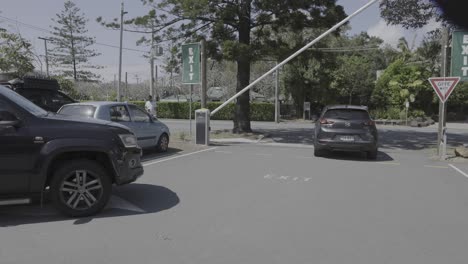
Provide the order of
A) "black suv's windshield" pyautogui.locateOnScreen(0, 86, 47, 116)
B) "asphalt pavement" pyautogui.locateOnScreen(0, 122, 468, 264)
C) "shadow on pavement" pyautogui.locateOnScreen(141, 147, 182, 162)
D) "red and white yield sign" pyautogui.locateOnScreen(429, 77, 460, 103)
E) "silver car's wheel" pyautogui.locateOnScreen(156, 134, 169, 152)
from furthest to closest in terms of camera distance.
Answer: "silver car's wheel" pyautogui.locateOnScreen(156, 134, 169, 152) < "red and white yield sign" pyautogui.locateOnScreen(429, 77, 460, 103) < "shadow on pavement" pyautogui.locateOnScreen(141, 147, 182, 162) < "black suv's windshield" pyautogui.locateOnScreen(0, 86, 47, 116) < "asphalt pavement" pyautogui.locateOnScreen(0, 122, 468, 264)

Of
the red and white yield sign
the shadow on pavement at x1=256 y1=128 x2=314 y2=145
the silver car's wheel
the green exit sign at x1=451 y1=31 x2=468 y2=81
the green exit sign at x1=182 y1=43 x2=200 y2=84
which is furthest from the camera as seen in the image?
the shadow on pavement at x1=256 y1=128 x2=314 y2=145

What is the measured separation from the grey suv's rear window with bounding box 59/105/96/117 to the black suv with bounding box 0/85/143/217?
168 inches

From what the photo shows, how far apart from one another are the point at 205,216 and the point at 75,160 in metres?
1.95

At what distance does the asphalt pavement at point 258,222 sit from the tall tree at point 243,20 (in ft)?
31.2

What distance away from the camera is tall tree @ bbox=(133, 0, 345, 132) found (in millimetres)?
17016

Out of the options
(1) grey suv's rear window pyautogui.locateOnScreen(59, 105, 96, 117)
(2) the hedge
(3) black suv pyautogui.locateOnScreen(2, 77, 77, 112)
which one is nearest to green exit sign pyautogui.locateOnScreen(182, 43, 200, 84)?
(3) black suv pyautogui.locateOnScreen(2, 77, 77, 112)

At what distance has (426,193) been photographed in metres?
7.54

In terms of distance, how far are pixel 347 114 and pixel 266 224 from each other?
6.97 metres

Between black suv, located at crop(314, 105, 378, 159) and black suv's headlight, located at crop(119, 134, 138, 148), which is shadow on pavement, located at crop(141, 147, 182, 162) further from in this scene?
black suv's headlight, located at crop(119, 134, 138, 148)

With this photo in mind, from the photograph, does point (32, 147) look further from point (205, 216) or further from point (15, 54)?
point (15, 54)

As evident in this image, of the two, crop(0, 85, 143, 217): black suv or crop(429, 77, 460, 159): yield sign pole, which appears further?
crop(429, 77, 460, 159): yield sign pole

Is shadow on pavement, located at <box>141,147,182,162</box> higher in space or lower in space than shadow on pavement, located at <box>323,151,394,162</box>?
higher

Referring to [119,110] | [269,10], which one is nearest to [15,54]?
[119,110]

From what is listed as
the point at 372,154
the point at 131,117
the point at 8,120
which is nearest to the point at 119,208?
the point at 8,120
